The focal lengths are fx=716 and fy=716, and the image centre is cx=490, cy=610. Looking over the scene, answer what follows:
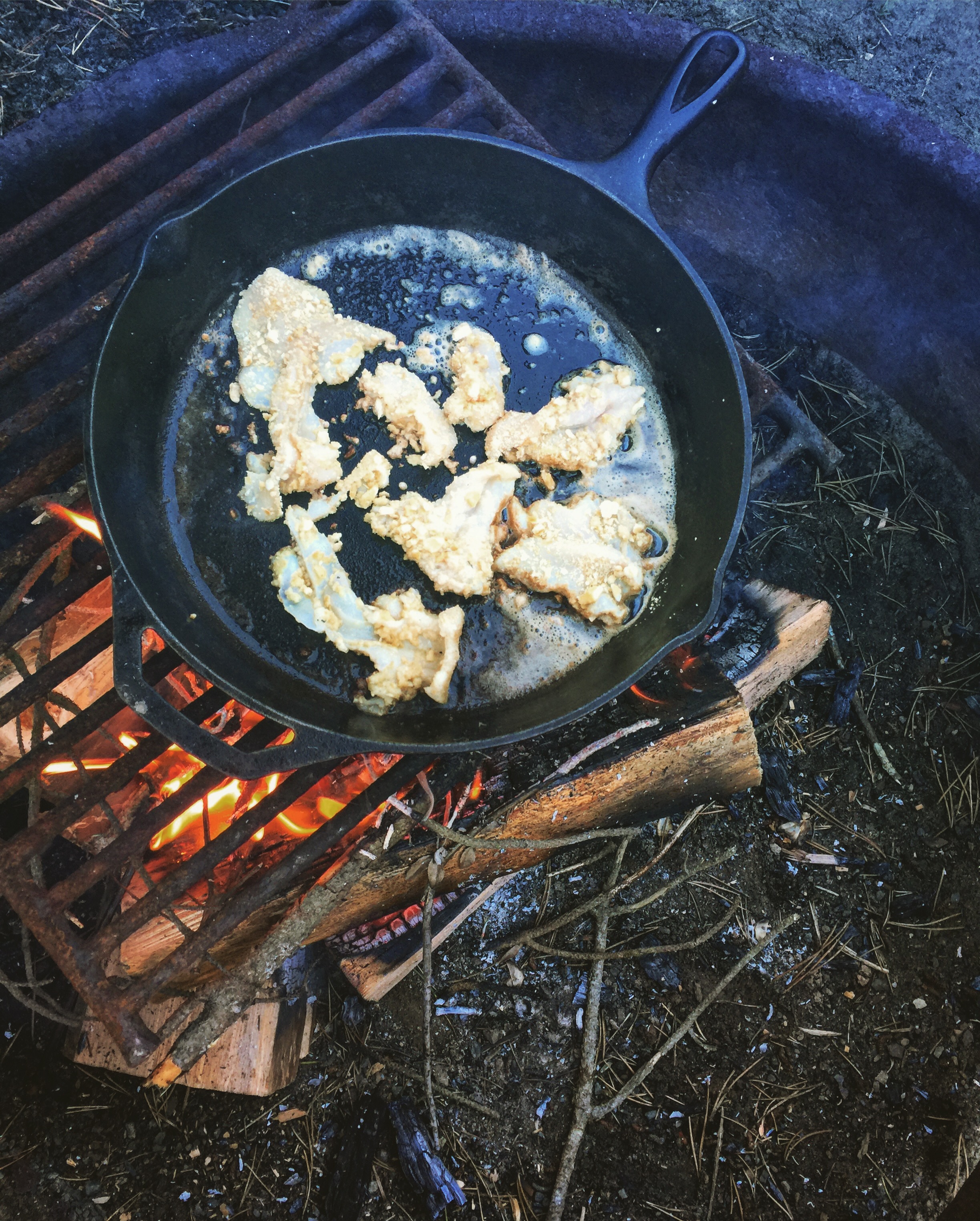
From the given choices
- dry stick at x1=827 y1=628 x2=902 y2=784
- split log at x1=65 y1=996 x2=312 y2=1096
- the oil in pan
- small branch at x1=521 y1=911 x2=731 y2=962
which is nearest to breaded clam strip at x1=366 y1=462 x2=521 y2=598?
the oil in pan

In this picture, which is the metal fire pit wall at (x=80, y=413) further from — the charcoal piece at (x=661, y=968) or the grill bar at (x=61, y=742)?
the charcoal piece at (x=661, y=968)

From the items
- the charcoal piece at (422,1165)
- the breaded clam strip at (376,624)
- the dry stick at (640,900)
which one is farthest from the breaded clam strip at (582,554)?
the charcoal piece at (422,1165)

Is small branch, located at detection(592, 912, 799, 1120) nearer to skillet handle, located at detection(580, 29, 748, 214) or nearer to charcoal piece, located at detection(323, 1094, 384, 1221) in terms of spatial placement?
charcoal piece, located at detection(323, 1094, 384, 1221)

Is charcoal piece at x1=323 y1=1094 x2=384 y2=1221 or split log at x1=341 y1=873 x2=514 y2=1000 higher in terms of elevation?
split log at x1=341 y1=873 x2=514 y2=1000

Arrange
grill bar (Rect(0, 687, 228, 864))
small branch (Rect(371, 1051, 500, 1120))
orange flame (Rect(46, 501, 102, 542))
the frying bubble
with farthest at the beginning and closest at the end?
the frying bubble, small branch (Rect(371, 1051, 500, 1120)), orange flame (Rect(46, 501, 102, 542)), grill bar (Rect(0, 687, 228, 864))

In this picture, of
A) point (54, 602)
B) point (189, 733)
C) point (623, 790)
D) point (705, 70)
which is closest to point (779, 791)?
point (623, 790)

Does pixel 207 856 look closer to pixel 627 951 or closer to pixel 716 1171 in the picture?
pixel 627 951

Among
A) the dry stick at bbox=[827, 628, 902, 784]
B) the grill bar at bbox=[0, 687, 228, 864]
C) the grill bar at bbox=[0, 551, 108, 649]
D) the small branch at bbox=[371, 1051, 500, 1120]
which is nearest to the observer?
the grill bar at bbox=[0, 687, 228, 864]
